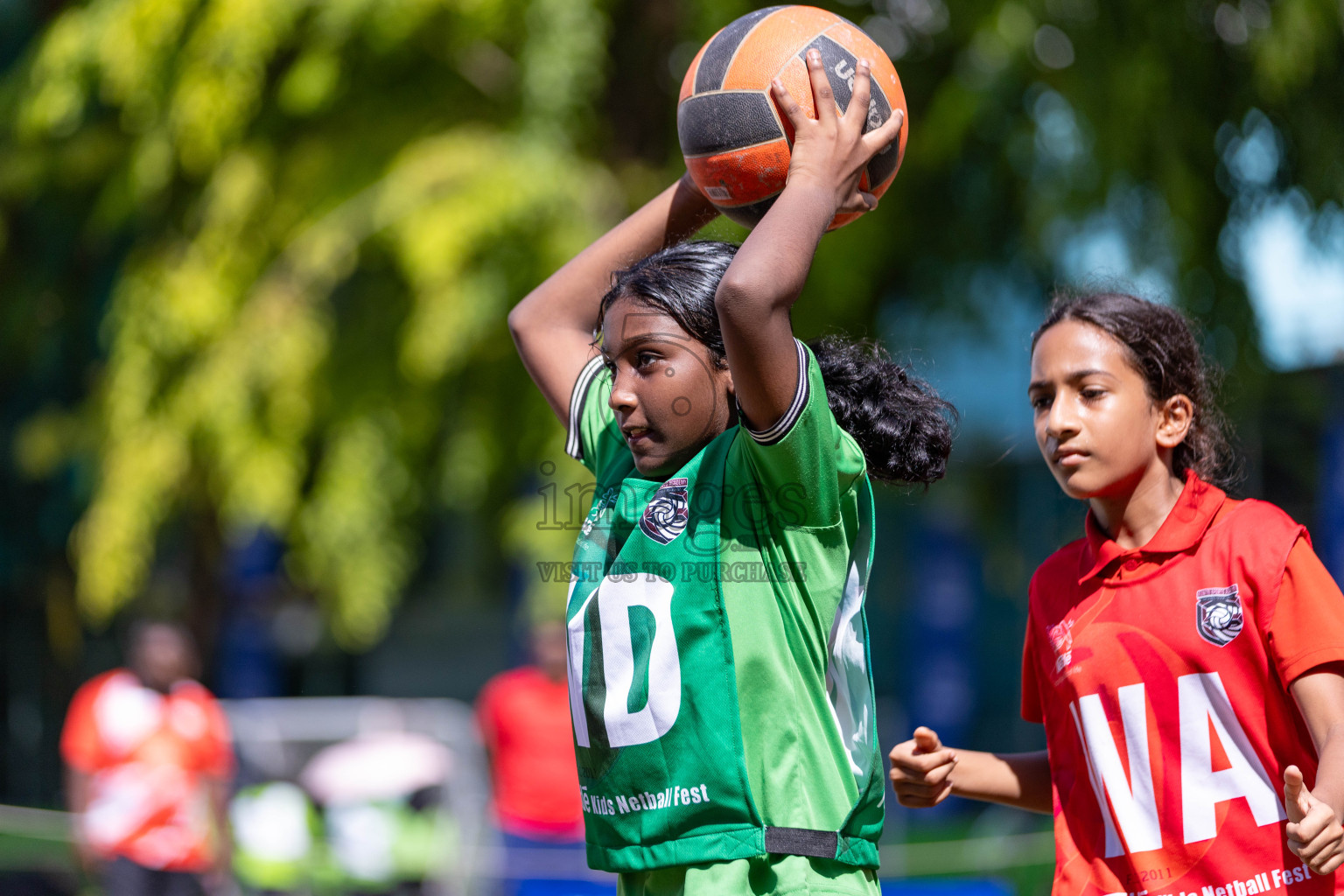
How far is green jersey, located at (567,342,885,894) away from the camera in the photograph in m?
1.88

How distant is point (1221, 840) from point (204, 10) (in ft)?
20.6

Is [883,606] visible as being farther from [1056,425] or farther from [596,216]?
[1056,425]

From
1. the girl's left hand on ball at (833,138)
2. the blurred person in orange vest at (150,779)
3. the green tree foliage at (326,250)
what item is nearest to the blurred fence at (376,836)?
the blurred person in orange vest at (150,779)

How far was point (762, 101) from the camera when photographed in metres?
2.20

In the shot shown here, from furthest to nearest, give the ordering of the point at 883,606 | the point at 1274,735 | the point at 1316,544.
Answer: the point at 883,606
the point at 1316,544
the point at 1274,735

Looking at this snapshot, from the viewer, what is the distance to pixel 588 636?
81.3 inches

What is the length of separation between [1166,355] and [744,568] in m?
1.00

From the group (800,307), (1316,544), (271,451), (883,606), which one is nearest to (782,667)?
(800,307)

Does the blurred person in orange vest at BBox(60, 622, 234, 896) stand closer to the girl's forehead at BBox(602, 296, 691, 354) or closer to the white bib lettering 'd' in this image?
the white bib lettering 'd'

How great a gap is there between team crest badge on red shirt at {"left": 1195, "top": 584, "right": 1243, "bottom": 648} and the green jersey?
596 mm

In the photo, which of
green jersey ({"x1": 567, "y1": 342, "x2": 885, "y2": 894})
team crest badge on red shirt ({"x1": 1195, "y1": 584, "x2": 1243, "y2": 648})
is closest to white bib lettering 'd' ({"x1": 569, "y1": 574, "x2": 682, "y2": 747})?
green jersey ({"x1": 567, "y1": 342, "x2": 885, "y2": 894})

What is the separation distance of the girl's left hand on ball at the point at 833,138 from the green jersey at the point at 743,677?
0.31 m

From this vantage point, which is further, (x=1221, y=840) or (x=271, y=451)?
(x=271, y=451)

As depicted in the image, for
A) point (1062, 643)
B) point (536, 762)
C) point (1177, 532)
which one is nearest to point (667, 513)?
point (1062, 643)
